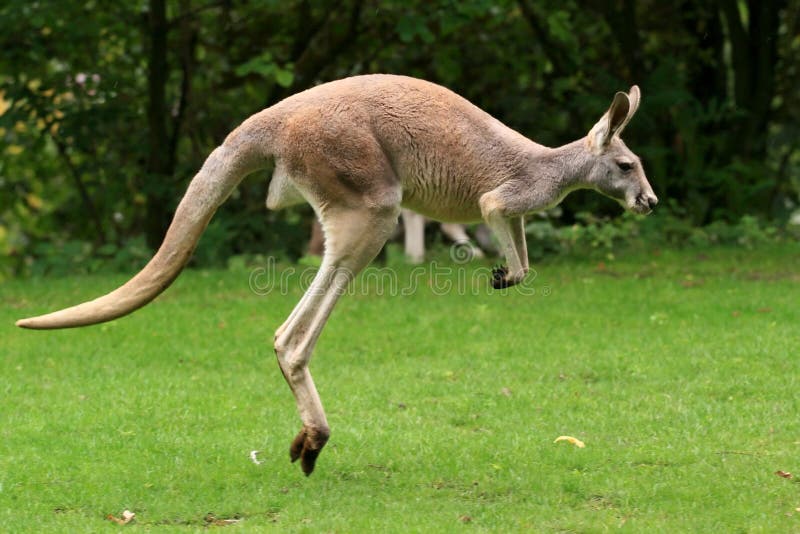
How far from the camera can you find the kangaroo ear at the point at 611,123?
5578 millimetres

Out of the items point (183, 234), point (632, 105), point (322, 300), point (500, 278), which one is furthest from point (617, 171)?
point (183, 234)

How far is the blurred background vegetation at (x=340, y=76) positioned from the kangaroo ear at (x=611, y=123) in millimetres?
6352

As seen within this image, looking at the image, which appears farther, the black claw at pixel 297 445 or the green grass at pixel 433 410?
the black claw at pixel 297 445

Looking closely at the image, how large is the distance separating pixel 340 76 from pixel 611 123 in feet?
30.7

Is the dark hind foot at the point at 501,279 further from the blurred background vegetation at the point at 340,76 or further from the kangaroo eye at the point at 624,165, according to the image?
the blurred background vegetation at the point at 340,76

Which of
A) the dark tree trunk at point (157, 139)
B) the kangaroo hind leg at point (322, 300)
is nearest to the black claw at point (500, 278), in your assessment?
the kangaroo hind leg at point (322, 300)

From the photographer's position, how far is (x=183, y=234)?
574 centimetres

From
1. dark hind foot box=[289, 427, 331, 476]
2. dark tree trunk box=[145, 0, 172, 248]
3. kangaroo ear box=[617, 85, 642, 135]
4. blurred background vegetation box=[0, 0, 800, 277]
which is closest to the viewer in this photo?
kangaroo ear box=[617, 85, 642, 135]

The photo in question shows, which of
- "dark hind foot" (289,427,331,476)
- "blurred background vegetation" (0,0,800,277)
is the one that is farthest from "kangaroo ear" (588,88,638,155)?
"blurred background vegetation" (0,0,800,277)

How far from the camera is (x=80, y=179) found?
14.3 m

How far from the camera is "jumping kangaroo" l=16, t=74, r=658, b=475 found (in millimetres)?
5773

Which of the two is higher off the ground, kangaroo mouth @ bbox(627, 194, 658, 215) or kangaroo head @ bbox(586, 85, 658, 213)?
kangaroo head @ bbox(586, 85, 658, 213)

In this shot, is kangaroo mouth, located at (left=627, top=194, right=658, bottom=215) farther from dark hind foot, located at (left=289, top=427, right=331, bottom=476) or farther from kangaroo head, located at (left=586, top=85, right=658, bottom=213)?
dark hind foot, located at (left=289, top=427, right=331, bottom=476)

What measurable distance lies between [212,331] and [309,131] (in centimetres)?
428
